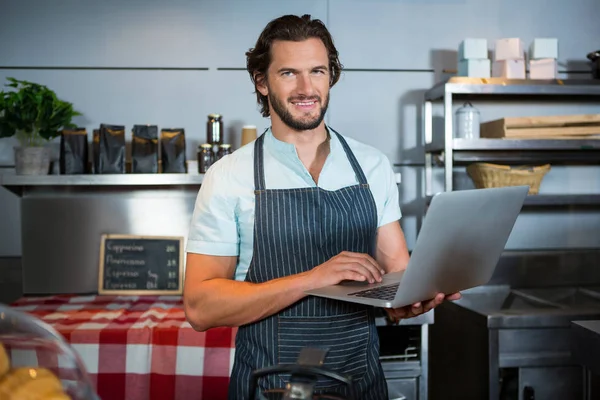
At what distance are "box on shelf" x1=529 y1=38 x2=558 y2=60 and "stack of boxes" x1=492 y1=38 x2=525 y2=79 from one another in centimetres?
7

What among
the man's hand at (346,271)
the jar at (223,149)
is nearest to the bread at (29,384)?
the man's hand at (346,271)

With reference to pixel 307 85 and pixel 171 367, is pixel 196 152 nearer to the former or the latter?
pixel 171 367

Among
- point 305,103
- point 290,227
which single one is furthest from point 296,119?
point 290,227

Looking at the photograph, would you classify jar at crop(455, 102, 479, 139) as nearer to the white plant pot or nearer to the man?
the man

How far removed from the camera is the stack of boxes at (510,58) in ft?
9.60

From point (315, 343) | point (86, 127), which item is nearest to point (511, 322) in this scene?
point (315, 343)

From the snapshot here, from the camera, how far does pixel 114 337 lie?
88.5 inches

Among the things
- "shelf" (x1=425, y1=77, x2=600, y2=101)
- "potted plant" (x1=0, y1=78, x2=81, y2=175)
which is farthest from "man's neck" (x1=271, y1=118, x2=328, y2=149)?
"potted plant" (x1=0, y1=78, x2=81, y2=175)

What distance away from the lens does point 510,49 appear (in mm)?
2930

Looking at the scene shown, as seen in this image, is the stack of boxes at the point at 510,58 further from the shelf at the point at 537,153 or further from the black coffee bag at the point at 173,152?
the black coffee bag at the point at 173,152

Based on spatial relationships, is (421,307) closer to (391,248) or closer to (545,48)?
(391,248)

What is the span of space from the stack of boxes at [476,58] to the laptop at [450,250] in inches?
66.4

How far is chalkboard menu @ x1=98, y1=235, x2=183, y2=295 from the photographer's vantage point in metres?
2.89

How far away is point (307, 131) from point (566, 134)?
5.58ft
